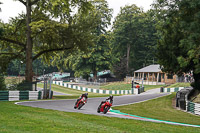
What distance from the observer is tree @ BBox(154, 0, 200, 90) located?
675 inches

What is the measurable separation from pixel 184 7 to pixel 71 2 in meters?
12.2

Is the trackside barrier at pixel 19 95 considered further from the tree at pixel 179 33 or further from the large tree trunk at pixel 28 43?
the tree at pixel 179 33

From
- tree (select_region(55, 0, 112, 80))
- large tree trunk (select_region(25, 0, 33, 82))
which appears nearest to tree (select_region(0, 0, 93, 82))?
large tree trunk (select_region(25, 0, 33, 82))

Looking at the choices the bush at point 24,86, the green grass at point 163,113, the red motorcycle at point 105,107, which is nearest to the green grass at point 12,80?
the bush at point 24,86

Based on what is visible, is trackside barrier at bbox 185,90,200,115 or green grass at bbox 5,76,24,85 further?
green grass at bbox 5,76,24,85

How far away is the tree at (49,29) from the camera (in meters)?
26.0

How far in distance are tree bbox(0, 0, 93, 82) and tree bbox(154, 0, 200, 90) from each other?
8.18 metres

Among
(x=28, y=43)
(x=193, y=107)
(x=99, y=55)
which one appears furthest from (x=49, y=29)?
(x=99, y=55)

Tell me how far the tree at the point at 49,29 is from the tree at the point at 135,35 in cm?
4777

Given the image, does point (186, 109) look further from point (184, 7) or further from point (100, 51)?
point (100, 51)

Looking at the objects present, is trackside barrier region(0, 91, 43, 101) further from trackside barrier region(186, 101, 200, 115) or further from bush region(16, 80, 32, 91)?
trackside barrier region(186, 101, 200, 115)

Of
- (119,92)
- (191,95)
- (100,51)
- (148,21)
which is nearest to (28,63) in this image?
(191,95)

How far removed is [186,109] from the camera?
2222 cm

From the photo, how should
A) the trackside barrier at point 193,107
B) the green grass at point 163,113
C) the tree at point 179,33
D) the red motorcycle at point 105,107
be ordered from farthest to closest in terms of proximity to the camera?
the trackside barrier at point 193,107 < the tree at point 179,33 < the green grass at point 163,113 < the red motorcycle at point 105,107
